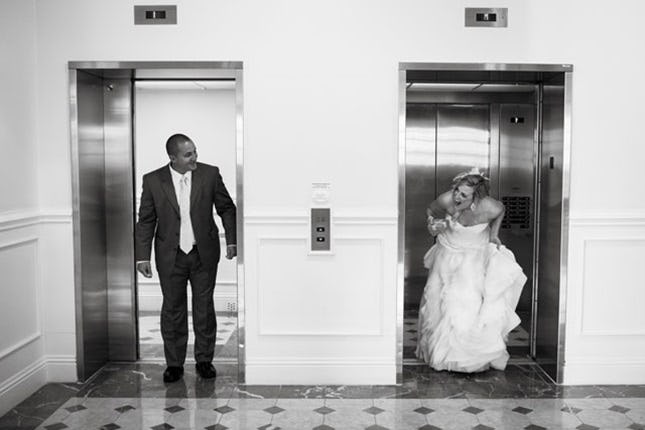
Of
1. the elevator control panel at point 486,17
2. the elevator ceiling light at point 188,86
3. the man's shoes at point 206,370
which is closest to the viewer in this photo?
the elevator control panel at point 486,17

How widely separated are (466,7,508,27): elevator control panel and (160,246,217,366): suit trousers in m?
2.63

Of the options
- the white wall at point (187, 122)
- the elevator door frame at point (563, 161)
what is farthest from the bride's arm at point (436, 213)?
the white wall at point (187, 122)

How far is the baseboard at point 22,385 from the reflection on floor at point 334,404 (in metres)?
0.07

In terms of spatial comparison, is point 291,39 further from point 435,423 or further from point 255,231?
point 435,423

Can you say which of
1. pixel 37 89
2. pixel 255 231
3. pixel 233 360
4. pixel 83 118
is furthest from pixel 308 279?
pixel 37 89

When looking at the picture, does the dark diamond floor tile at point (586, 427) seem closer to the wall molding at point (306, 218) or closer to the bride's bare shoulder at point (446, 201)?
the wall molding at point (306, 218)

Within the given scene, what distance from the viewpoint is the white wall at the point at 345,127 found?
16.5ft

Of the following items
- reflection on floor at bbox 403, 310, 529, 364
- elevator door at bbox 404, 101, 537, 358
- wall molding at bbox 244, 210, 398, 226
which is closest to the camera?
wall molding at bbox 244, 210, 398, 226

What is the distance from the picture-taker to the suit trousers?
5.28 m

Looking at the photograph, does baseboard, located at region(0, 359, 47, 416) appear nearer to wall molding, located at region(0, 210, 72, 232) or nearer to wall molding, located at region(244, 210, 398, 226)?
wall molding, located at region(0, 210, 72, 232)

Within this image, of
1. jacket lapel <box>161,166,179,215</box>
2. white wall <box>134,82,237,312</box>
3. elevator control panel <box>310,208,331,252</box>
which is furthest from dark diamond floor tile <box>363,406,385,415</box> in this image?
white wall <box>134,82,237,312</box>

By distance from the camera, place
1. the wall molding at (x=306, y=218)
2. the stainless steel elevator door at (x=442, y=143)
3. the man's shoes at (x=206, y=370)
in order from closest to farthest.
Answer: the wall molding at (x=306, y=218)
the man's shoes at (x=206, y=370)
the stainless steel elevator door at (x=442, y=143)

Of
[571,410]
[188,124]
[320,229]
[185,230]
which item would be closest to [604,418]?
[571,410]

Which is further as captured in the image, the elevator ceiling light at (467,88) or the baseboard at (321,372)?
the elevator ceiling light at (467,88)
